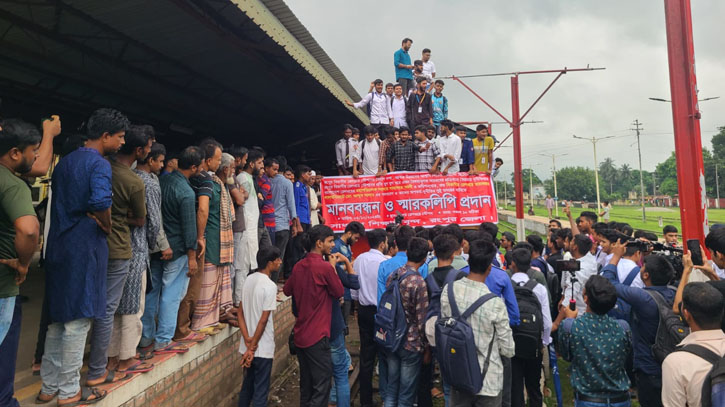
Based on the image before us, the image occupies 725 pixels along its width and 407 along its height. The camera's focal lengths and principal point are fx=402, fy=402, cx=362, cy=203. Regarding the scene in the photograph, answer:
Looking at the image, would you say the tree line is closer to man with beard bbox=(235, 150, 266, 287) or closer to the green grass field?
the green grass field

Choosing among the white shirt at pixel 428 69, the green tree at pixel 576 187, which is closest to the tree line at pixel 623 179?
the green tree at pixel 576 187

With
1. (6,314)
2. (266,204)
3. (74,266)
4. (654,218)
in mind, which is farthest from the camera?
(654,218)

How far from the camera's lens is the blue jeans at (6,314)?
220 cm

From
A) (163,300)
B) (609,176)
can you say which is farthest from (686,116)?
(609,176)

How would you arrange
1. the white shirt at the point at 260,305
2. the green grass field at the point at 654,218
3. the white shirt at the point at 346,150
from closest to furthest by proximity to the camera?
1. the white shirt at the point at 260,305
2. the white shirt at the point at 346,150
3. the green grass field at the point at 654,218

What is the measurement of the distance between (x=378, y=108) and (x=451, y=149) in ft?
7.37

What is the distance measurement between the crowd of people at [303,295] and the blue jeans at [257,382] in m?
0.01

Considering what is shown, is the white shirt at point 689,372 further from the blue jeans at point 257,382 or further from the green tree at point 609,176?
the green tree at point 609,176

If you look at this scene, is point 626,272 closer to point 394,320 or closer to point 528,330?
point 528,330

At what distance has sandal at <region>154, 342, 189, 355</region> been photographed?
3590mm

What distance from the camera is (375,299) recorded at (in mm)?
4434

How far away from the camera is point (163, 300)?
362cm

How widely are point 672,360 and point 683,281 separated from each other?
4.28ft

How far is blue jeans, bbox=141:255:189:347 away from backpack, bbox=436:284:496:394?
240 cm
